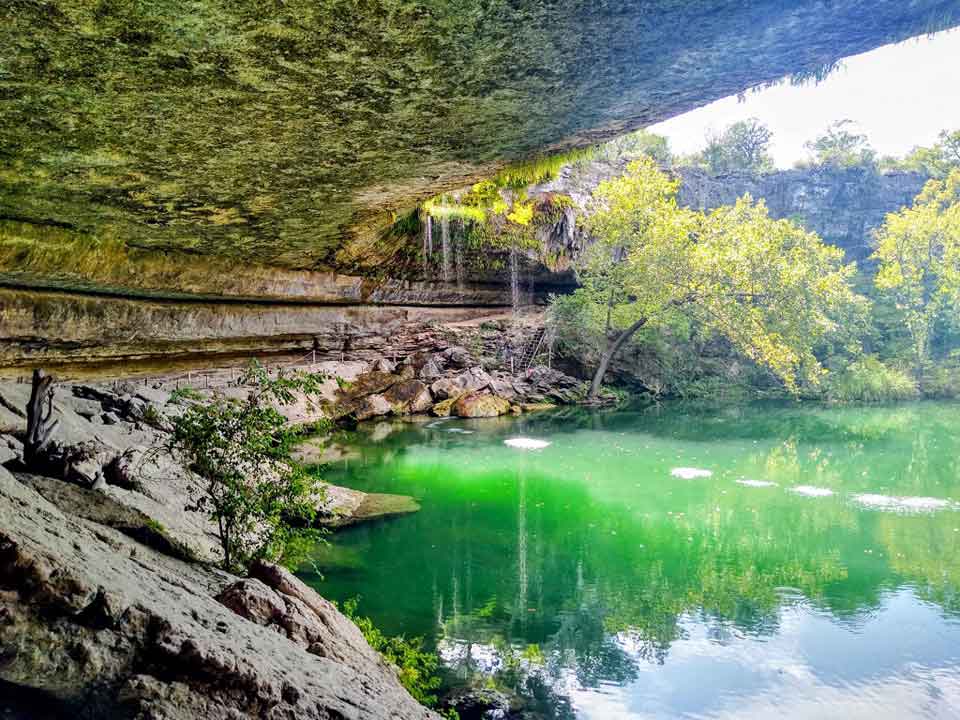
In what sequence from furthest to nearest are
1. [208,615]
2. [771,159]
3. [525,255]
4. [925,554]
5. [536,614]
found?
[771,159] < [525,255] < [925,554] < [536,614] < [208,615]

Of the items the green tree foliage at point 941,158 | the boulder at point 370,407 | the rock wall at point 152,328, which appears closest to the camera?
the rock wall at point 152,328

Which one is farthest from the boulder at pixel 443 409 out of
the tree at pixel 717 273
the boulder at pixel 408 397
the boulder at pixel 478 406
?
the tree at pixel 717 273

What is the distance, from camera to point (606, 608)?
21.4 ft

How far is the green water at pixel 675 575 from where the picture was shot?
511 centimetres

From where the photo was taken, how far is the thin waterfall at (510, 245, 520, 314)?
2106 cm

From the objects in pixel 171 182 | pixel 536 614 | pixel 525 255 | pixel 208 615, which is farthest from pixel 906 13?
pixel 525 255

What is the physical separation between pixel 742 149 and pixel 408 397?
3174 centimetres

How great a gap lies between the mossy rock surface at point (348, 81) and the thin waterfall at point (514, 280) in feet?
51.7

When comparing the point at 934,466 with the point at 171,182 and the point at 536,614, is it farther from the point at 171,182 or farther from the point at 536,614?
the point at 171,182

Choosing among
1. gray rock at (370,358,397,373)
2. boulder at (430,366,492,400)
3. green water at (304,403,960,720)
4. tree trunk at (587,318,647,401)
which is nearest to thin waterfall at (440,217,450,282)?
gray rock at (370,358,397,373)

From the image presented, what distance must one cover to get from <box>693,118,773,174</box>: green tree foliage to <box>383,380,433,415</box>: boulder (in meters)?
28.7

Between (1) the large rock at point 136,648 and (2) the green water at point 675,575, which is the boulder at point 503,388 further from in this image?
(1) the large rock at point 136,648

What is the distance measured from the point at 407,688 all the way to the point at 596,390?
1811cm

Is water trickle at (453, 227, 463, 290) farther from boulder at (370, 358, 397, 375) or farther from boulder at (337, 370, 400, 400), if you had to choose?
boulder at (337, 370, 400, 400)
